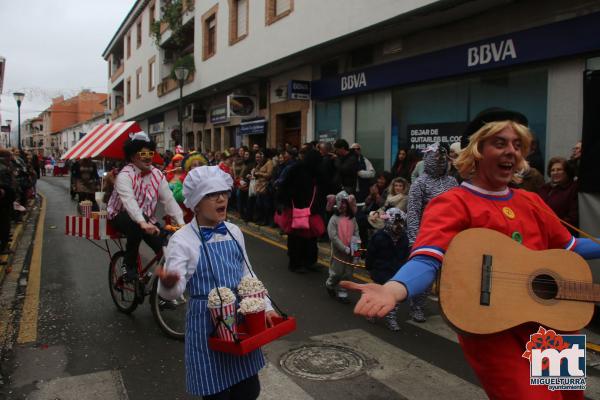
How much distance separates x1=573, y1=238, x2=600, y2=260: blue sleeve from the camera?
7.99 feet

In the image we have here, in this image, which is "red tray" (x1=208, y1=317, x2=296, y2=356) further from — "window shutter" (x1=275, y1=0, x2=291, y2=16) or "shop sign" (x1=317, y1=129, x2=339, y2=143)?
"window shutter" (x1=275, y1=0, x2=291, y2=16)

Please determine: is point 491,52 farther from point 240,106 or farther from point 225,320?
point 240,106

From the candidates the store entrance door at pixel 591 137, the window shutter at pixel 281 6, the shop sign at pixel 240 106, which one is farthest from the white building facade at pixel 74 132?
the store entrance door at pixel 591 137

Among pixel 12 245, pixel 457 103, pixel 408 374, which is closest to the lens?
pixel 408 374

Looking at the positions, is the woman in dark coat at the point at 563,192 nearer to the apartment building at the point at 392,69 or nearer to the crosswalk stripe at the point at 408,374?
the apartment building at the point at 392,69

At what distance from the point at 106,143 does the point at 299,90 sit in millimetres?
9048

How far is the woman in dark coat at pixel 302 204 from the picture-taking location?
7789mm

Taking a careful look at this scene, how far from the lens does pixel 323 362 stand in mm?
4352

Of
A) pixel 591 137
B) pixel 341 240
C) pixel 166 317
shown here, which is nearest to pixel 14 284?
pixel 166 317

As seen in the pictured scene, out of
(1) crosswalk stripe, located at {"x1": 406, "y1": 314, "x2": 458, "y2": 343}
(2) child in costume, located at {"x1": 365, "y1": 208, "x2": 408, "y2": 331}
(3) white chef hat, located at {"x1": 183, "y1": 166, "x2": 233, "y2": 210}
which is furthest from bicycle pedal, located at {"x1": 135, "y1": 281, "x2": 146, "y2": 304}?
(3) white chef hat, located at {"x1": 183, "y1": 166, "x2": 233, "y2": 210}

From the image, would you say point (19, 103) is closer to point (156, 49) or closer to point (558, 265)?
point (156, 49)

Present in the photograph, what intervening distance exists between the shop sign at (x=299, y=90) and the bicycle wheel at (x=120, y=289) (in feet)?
31.5

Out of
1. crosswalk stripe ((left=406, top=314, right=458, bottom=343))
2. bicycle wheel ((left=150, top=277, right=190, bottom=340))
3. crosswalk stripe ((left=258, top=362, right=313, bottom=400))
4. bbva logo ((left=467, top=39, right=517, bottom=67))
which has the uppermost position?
bbva logo ((left=467, top=39, right=517, bottom=67))

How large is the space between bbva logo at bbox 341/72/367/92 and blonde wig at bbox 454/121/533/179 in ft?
35.0
